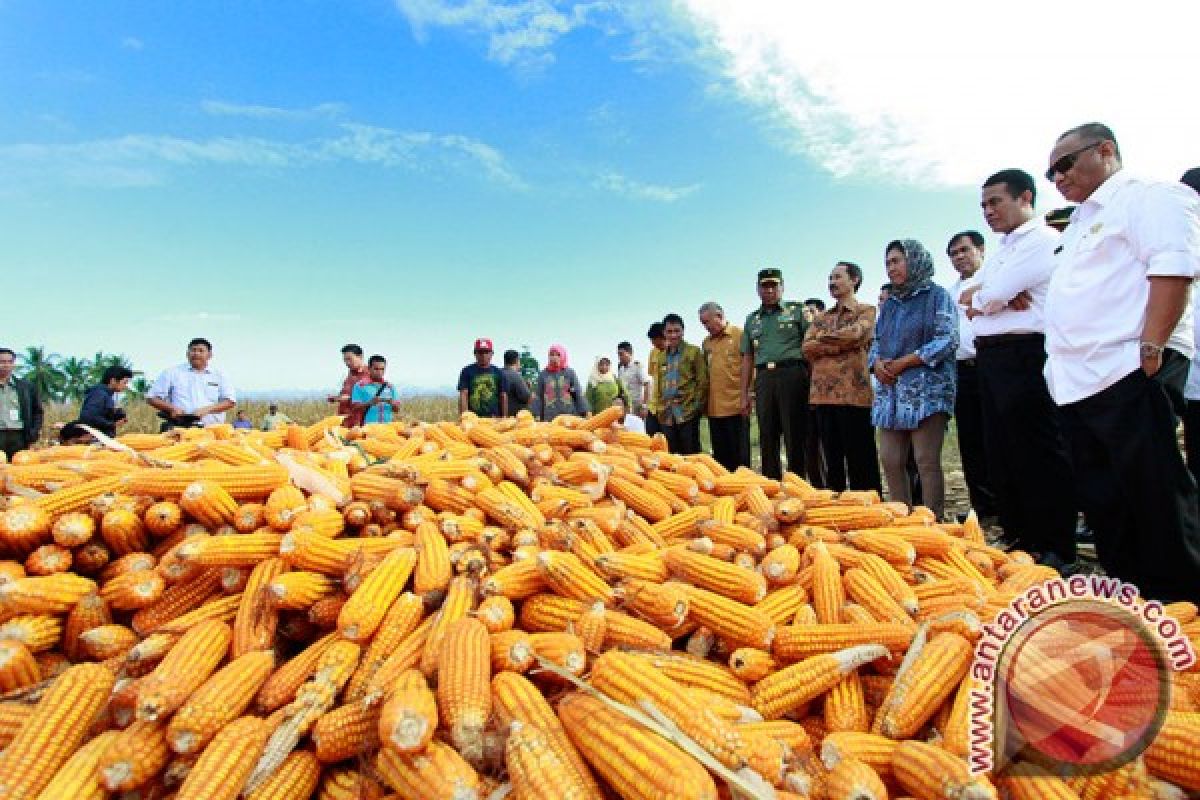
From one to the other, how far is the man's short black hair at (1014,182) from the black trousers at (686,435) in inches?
189

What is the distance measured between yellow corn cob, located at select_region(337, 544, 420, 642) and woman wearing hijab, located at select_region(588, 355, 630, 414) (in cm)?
986

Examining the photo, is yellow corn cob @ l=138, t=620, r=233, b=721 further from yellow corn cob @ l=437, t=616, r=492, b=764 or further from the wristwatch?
the wristwatch

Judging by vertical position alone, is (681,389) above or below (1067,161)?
below

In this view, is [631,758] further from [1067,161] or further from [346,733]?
[1067,161]

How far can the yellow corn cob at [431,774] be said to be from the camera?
153cm

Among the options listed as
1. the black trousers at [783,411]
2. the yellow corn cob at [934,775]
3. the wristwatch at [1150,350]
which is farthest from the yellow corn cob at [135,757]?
the black trousers at [783,411]

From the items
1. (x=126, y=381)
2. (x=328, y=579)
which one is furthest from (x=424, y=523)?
(x=126, y=381)

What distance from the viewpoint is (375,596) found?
218 centimetres

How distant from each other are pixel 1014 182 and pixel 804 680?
4960 millimetres

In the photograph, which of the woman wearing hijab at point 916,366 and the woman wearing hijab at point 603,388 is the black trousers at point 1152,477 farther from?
the woman wearing hijab at point 603,388

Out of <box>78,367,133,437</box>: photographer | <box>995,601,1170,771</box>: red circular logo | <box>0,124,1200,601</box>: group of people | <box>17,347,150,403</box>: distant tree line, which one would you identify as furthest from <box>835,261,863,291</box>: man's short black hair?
<box>17,347,150,403</box>: distant tree line

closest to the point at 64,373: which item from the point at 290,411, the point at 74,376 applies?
the point at 74,376

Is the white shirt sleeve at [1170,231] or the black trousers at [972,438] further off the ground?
the white shirt sleeve at [1170,231]

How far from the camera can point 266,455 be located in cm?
351
